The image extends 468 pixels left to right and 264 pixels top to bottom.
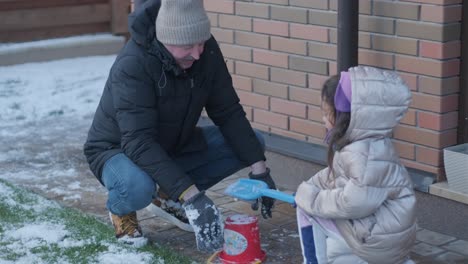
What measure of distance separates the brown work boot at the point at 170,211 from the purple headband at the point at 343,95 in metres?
1.49

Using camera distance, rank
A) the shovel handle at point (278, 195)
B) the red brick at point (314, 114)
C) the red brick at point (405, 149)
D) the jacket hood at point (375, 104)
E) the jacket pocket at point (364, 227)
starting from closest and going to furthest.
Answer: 1. the jacket hood at point (375, 104)
2. the jacket pocket at point (364, 227)
3. the shovel handle at point (278, 195)
4. the red brick at point (405, 149)
5. the red brick at point (314, 114)

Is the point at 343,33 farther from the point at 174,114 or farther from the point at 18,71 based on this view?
the point at 18,71

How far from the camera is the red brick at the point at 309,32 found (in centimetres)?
519

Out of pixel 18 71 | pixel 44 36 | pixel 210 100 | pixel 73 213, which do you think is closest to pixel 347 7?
pixel 210 100

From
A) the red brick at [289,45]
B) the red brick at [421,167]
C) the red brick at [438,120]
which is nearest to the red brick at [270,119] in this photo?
the red brick at [289,45]

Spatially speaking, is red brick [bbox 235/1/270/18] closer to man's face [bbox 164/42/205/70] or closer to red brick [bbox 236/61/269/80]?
red brick [bbox 236/61/269/80]

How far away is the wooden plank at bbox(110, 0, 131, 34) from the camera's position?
9891 millimetres

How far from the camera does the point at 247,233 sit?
4.18 m

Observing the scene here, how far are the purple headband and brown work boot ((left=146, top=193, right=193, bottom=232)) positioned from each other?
58.7 inches

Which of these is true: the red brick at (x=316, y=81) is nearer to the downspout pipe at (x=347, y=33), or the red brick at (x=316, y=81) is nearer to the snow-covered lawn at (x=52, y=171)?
the downspout pipe at (x=347, y=33)

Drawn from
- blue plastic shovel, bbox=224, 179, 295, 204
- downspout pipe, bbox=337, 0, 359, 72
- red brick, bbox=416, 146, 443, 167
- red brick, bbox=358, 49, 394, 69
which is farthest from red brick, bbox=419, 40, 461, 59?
Answer: blue plastic shovel, bbox=224, 179, 295, 204

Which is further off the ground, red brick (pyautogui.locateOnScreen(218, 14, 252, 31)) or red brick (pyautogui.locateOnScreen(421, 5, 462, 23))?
red brick (pyautogui.locateOnScreen(421, 5, 462, 23))

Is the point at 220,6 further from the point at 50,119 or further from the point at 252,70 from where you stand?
the point at 50,119

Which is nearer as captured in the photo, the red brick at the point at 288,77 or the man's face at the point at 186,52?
the man's face at the point at 186,52
